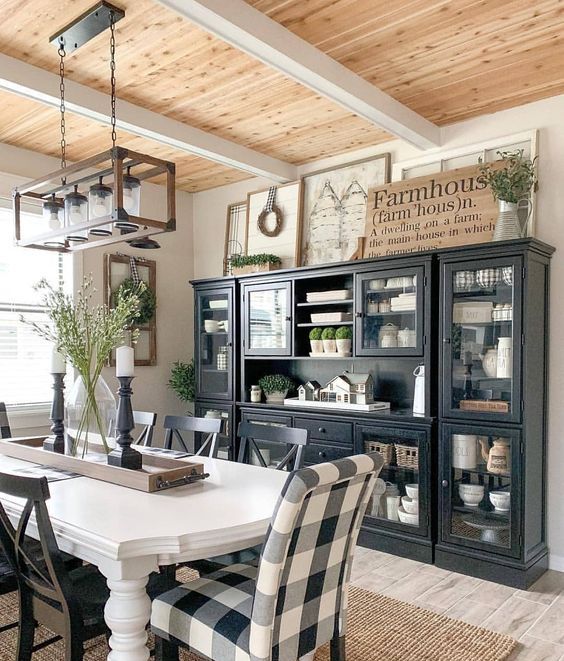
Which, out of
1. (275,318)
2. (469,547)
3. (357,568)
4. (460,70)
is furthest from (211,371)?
(460,70)

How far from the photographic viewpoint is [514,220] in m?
3.30

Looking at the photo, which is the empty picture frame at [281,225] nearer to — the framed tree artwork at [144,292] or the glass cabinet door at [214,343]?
the glass cabinet door at [214,343]

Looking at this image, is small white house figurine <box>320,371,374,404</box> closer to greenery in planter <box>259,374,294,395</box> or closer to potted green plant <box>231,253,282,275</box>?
greenery in planter <box>259,374,294,395</box>

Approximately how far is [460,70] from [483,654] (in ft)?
9.12

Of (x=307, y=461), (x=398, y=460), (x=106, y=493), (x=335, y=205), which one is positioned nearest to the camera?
(x=106, y=493)

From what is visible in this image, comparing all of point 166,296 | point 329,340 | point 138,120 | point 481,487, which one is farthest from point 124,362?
point 166,296

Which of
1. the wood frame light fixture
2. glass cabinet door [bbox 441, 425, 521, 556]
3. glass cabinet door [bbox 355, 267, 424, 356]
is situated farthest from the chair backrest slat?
glass cabinet door [bbox 355, 267, 424, 356]

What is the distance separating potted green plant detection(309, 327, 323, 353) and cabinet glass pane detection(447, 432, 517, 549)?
3.65ft

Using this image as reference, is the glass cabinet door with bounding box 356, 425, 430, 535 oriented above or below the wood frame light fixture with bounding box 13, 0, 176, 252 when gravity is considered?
below

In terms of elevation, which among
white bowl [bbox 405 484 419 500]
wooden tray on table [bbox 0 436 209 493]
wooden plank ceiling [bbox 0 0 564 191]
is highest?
wooden plank ceiling [bbox 0 0 564 191]

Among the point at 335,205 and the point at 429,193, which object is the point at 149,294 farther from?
the point at 429,193

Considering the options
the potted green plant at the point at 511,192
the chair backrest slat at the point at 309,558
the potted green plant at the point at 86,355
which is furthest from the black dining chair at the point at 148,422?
the potted green plant at the point at 511,192

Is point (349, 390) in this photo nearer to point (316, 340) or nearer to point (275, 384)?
point (316, 340)

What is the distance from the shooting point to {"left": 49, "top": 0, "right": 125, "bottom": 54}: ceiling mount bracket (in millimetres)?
2469
